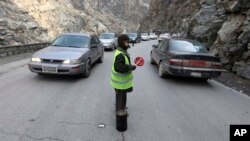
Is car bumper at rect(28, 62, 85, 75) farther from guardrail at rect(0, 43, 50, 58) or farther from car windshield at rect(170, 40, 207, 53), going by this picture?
guardrail at rect(0, 43, 50, 58)

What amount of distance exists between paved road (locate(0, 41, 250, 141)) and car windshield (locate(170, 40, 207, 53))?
4.47ft

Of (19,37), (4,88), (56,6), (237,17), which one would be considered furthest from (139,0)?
(4,88)

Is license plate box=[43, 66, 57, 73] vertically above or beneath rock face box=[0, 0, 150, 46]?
beneath

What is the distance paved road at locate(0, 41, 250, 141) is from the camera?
4785mm

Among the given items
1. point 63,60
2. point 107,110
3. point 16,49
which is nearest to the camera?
point 107,110

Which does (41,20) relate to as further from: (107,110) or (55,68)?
(107,110)

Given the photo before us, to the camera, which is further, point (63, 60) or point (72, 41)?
point (72, 41)

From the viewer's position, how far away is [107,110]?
601 cm

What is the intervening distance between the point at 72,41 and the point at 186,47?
4430mm

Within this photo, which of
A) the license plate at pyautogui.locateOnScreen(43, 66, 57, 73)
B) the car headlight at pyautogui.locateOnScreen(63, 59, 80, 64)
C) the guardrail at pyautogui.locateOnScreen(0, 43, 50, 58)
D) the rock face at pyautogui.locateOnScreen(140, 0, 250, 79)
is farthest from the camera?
the guardrail at pyautogui.locateOnScreen(0, 43, 50, 58)

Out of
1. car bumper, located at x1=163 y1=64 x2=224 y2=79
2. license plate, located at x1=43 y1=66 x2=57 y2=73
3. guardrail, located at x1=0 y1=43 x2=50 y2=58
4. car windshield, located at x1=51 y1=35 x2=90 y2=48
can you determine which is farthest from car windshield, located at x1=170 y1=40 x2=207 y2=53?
guardrail, located at x1=0 y1=43 x2=50 y2=58

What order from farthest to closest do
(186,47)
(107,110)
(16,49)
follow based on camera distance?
(16,49), (186,47), (107,110)

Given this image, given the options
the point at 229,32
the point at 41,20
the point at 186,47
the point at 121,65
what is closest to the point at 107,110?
the point at 121,65

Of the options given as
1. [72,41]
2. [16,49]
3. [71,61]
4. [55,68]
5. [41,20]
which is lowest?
[16,49]
